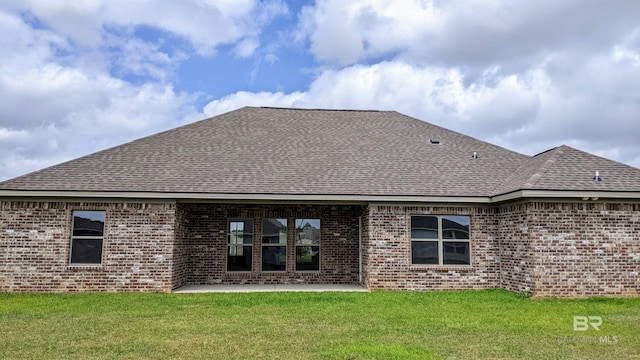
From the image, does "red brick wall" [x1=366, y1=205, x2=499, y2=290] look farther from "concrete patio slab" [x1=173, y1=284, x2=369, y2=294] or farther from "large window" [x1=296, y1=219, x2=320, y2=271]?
"large window" [x1=296, y1=219, x2=320, y2=271]

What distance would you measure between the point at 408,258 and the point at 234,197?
16.2ft

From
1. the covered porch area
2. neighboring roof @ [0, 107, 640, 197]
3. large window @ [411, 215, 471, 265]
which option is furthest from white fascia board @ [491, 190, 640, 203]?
the covered porch area

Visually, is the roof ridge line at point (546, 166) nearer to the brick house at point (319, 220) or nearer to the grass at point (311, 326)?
the brick house at point (319, 220)

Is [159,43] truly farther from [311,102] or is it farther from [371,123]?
[311,102]

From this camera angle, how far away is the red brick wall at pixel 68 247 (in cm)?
1231

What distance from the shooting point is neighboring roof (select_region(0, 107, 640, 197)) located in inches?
495

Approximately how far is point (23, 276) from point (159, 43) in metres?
7.11

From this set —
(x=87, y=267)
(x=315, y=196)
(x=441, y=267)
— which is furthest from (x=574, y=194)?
(x=87, y=267)

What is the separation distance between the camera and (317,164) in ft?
47.6

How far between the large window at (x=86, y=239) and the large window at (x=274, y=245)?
179 inches

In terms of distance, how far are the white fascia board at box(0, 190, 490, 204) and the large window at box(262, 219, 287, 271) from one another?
2.18 m

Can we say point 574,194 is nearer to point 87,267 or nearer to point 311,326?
point 311,326

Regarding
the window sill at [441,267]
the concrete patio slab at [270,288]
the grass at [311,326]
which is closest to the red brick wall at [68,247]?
the grass at [311,326]

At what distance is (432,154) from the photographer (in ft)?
51.1
